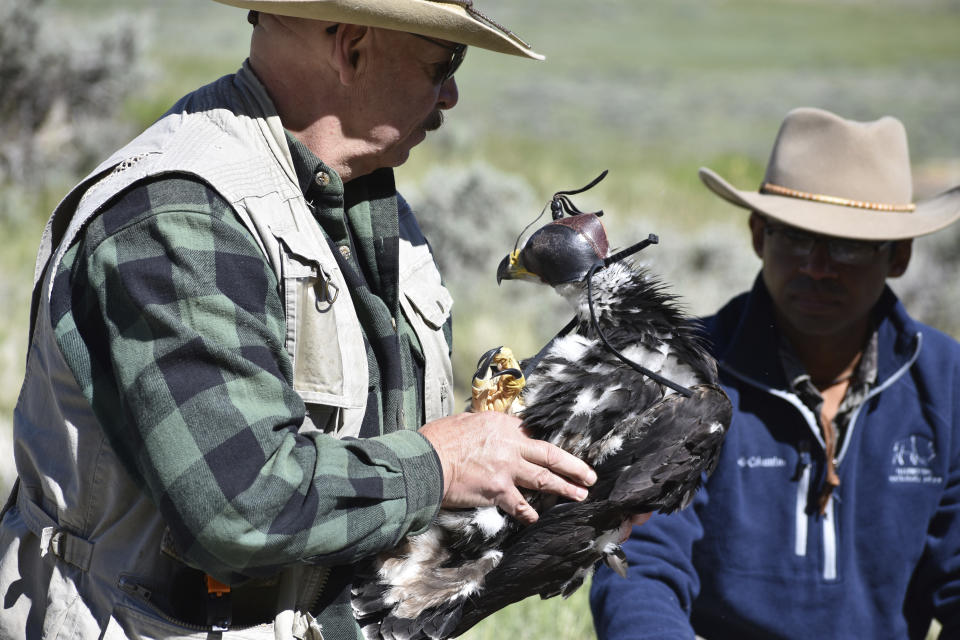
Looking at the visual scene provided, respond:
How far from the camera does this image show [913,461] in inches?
135

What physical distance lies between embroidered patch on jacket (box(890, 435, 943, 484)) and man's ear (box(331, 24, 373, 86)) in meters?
2.38

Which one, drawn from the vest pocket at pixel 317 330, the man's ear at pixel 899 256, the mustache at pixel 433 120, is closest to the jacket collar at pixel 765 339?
the man's ear at pixel 899 256

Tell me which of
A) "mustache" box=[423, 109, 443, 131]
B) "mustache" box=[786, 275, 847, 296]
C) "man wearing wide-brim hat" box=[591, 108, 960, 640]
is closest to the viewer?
"mustache" box=[423, 109, 443, 131]

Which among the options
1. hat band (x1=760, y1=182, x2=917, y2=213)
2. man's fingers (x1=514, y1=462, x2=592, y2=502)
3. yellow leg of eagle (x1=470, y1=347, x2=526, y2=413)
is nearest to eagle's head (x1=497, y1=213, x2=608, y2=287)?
yellow leg of eagle (x1=470, y1=347, x2=526, y2=413)

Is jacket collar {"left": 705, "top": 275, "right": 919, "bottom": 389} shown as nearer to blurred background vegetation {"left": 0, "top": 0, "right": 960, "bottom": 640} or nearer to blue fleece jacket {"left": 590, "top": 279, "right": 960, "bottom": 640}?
blue fleece jacket {"left": 590, "top": 279, "right": 960, "bottom": 640}

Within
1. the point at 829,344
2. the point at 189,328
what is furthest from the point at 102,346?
the point at 829,344

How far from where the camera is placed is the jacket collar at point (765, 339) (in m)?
3.52

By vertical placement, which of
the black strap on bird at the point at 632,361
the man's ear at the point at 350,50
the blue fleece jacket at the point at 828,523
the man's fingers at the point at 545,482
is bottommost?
the blue fleece jacket at the point at 828,523

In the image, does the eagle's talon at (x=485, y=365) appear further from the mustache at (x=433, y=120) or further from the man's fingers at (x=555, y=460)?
the mustache at (x=433, y=120)

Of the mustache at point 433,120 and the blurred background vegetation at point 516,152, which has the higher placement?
the mustache at point 433,120

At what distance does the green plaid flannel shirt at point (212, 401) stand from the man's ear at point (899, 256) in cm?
248

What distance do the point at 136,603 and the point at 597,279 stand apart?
1.34 metres

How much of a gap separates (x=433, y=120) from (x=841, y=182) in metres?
1.96

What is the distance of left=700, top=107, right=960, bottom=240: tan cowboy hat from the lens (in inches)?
142
